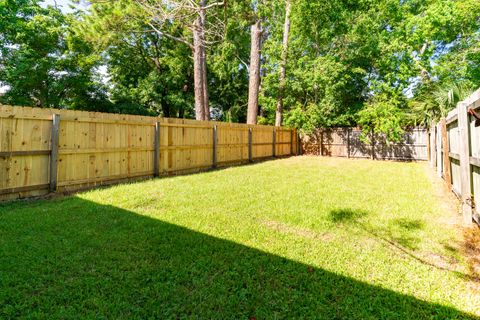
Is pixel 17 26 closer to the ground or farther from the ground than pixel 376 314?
farther from the ground

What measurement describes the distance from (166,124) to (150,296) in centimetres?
598

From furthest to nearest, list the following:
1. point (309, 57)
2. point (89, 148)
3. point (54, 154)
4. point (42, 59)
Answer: point (309, 57) < point (42, 59) < point (89, 148) < point (54, 154)

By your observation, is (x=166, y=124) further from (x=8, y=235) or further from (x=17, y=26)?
(x=17, y=26)

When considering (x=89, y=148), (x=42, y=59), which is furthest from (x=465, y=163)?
(x=42, y=59)

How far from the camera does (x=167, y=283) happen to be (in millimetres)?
2178

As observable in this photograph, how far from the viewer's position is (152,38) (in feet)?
65.8

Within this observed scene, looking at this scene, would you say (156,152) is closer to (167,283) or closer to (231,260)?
(231,260)

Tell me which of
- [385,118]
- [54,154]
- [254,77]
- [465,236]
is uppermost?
[254,77]

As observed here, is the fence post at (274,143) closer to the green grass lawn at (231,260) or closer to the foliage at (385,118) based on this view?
the foliage at (385,118)

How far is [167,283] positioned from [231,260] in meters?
0.66

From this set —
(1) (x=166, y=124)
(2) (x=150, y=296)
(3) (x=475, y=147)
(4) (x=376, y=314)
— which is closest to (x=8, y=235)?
(2) (x=150, y=296)

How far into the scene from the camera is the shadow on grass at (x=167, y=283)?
6.09 feet

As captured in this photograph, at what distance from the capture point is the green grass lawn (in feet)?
6.26

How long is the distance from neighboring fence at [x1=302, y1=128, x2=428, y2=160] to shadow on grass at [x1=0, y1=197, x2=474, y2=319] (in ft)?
43.4
